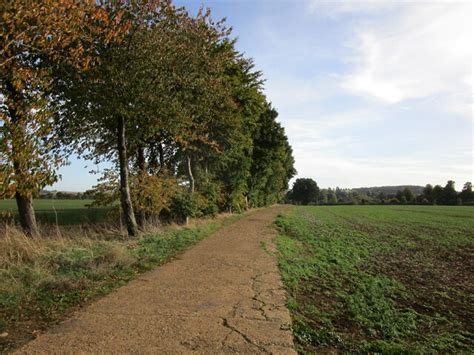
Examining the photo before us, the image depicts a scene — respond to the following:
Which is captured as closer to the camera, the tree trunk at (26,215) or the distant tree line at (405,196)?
the tree trunk at (26,215)

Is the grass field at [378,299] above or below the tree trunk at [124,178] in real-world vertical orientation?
below

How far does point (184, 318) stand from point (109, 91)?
800 cm

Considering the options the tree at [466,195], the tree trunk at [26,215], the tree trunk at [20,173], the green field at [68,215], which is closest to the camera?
the tree trunk at [20,173]

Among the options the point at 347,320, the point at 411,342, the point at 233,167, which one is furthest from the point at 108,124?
the point at 233,167

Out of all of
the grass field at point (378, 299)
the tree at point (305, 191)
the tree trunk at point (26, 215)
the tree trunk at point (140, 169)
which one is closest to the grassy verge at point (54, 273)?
the tree trunk at point (26, 215)

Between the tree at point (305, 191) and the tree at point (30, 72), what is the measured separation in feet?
373

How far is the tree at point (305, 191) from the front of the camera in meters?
119

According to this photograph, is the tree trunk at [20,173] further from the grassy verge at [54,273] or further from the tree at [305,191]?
the tree at [305,191]

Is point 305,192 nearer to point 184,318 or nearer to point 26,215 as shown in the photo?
point 26,215

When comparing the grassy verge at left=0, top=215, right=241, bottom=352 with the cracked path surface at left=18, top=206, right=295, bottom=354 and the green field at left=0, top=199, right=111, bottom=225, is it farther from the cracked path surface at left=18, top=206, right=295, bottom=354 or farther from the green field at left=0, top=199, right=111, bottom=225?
the green field at left=0, top=199, right=111, bottom=225

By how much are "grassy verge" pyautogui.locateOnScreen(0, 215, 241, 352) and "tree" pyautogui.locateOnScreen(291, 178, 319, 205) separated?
110997 mm

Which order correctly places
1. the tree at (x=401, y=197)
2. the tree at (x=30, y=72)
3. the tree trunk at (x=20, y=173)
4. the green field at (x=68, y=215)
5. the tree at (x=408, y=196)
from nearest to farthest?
1. the tree at (x=30, y=72)
2. the tree trunk at (x=20, y=173)
3. the green field at (x=68, y=215)
4. the tree at (x=408, y=196)
5. the tree at (x=401, y=197)

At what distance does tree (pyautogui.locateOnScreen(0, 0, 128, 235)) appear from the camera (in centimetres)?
607

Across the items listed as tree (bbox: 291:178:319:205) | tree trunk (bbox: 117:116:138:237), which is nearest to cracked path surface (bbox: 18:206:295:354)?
tree trunk (bbox: 117:116:138:237)
